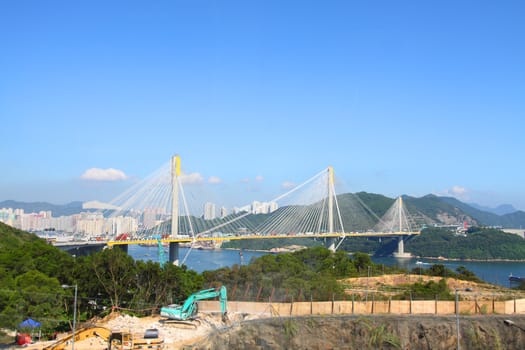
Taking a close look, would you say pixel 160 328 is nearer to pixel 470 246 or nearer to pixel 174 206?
pixel 174 206

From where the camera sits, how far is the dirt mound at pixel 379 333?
526 inches

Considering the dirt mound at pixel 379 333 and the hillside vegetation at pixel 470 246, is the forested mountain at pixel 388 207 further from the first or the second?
the dirt mound at pixel 379 333

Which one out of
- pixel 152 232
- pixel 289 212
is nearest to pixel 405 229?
pixel 289 212

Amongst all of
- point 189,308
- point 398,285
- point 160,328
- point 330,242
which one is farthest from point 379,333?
point 330,242

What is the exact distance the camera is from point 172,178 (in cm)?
3200

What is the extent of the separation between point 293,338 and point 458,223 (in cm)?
8015

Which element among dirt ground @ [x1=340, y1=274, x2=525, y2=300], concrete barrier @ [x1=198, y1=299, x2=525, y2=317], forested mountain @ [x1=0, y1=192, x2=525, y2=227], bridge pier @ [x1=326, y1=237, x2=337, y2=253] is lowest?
dirt ground @ [x1=340, y1=274, x2=525, y2=300]

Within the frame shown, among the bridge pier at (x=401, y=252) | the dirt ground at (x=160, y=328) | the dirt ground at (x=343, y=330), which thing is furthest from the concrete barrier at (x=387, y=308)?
the bridge pier at (x=401, y=252)

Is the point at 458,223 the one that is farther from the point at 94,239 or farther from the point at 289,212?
the point at 94,239

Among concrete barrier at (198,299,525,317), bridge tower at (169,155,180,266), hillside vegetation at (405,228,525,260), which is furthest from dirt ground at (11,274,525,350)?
hillside vegetation at (405,228,525,260)

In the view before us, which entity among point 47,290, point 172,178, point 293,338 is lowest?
point 293,338

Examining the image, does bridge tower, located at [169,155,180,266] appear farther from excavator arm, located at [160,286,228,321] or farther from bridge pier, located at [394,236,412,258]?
bridge pier, located at [394,236,412,258]

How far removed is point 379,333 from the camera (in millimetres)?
13359

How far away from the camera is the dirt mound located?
43.9ft
